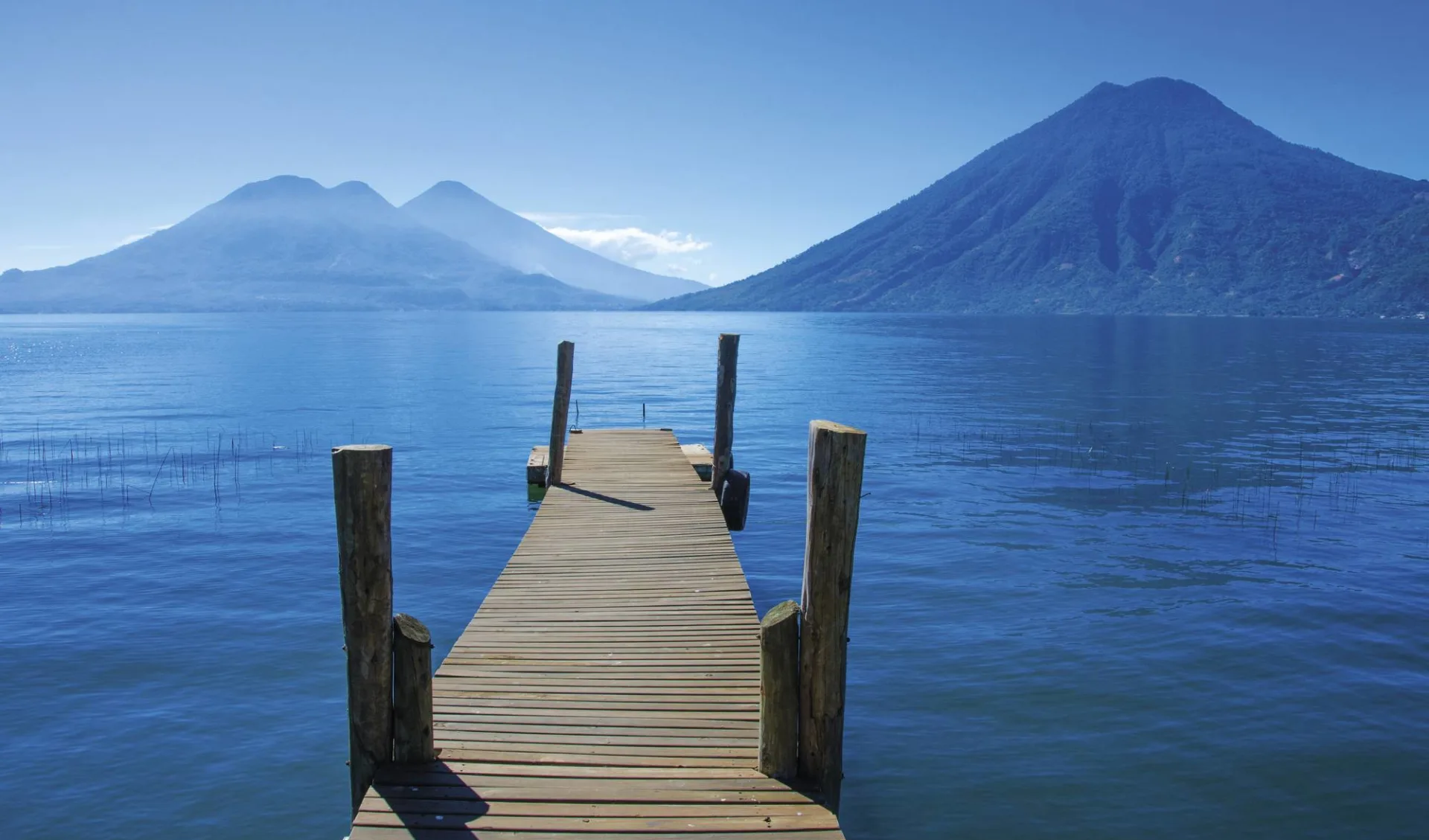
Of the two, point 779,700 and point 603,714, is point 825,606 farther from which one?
point 603,714

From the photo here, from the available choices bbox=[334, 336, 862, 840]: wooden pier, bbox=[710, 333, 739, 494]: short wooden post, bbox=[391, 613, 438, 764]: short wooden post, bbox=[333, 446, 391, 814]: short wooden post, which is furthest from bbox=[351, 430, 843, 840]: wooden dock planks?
bbox=[710, 333, 739, 494]: short wooden post

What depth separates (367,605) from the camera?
19.9 ft

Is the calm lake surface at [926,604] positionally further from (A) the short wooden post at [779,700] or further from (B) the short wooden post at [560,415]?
(A) the short wooden post at [779,700]

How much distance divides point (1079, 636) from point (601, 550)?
596 cm

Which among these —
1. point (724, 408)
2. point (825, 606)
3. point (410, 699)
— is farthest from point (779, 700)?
point (724, 408)

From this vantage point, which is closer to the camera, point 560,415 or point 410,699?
point 410,699

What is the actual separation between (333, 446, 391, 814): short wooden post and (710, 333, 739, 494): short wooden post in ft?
32.6

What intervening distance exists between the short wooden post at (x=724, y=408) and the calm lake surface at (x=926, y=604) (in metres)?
1.51

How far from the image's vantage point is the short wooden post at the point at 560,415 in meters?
16.1

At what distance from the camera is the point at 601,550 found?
11.8 meters

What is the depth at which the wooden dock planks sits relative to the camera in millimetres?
5602

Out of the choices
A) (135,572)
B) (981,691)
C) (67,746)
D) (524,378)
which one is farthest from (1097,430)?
(524,378)

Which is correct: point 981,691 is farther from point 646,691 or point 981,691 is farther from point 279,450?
point 279,450

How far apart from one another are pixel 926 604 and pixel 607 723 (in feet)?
24.4
